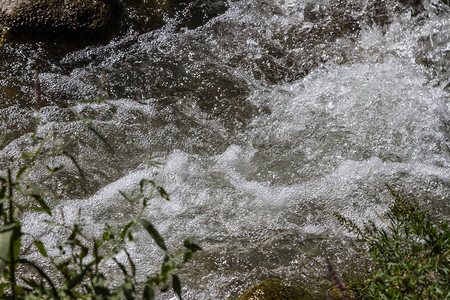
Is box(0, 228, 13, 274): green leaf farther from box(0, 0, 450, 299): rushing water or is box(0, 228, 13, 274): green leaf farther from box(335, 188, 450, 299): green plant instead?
box(0, 0, 450, 299): rushing water

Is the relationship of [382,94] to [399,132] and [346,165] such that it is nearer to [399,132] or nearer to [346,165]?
[399,132]

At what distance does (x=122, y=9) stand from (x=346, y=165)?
311cm

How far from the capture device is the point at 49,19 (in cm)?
474

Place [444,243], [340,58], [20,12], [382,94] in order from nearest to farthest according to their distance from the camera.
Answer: [444,243] → [382,94] → [340,58] → [20,12]

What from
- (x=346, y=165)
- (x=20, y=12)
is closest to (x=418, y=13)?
(x=346, y=165)

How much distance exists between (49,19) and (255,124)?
95.6 inches

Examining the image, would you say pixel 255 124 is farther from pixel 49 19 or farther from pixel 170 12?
pixel 49 19

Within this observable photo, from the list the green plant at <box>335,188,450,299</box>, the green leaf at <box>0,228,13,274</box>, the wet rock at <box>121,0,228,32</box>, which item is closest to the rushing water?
the wet rock at <box>121,0,228,32</box>

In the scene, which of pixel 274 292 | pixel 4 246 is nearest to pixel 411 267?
pixel 274 292

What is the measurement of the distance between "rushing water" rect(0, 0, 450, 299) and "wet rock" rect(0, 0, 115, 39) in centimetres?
17

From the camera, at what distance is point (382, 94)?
397 cm

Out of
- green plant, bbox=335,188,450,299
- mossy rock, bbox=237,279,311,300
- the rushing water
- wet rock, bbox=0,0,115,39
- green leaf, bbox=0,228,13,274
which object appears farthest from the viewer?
wet rock, bbox=0,0,115,39

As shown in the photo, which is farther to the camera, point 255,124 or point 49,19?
point 49,19

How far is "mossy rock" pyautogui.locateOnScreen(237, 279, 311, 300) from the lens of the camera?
240 cm
